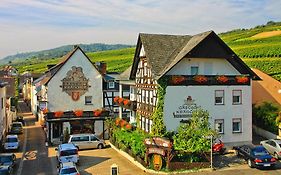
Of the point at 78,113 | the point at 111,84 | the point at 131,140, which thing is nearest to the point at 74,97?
the point at 78,113

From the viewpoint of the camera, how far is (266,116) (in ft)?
126

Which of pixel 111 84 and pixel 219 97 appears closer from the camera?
pixel 219 97

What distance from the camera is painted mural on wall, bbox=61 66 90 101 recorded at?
4434 centimetres

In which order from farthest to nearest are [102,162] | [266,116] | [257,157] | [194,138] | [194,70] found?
[266,116]
[194,70]
[102,162]
[194,138]
[257,157]

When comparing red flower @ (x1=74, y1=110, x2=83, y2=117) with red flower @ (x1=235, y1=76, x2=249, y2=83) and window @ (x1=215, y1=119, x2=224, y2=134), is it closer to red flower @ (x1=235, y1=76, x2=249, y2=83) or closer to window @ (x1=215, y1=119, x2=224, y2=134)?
window @ (x1=215, y1=119, x2=224, y2=134)

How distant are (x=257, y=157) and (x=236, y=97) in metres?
9.00

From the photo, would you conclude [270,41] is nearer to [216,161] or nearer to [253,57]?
[253,57]

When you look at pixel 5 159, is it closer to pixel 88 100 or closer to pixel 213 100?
pixel 88 100

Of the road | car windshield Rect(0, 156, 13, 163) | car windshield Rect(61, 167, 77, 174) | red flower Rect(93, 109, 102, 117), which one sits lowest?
the road

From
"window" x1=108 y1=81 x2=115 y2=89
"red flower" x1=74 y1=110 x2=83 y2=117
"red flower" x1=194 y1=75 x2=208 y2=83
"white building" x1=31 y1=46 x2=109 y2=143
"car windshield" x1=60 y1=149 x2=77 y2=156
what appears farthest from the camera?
"window" x1=108 y1=81 x2=115 y2=89

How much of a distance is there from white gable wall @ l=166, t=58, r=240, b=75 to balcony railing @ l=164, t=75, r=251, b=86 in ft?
3.06

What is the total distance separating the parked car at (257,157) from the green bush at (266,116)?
9.66m

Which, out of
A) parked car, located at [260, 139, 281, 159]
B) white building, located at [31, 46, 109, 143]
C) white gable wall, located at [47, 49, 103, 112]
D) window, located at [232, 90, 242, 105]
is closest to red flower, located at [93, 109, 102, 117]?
white building, located at [31, 46, 109, 143]

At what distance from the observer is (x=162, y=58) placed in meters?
34.5
